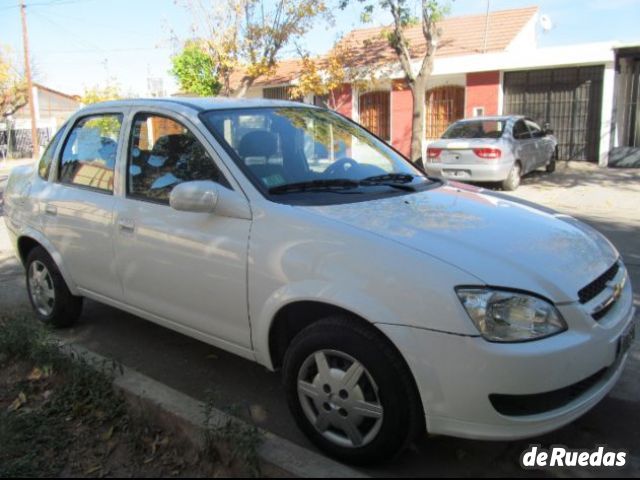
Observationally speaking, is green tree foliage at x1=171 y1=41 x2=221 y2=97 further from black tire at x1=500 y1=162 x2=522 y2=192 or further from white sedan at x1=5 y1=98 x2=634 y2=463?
white sedan at x1=5 y1=98 x2=634 y2=463

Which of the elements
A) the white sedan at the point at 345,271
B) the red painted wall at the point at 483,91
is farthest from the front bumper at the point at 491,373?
the red painted wall at the point at 483,91

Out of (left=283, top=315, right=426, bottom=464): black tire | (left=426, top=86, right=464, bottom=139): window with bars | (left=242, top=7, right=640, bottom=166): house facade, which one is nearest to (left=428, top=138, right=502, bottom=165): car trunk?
(left=242, top=7, right=640, bottom=166): house facade

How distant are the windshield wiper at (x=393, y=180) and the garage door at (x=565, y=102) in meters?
14.6

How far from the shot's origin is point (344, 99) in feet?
70.4

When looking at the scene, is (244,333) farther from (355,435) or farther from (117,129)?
(117,129)

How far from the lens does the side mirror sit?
10.2 feet

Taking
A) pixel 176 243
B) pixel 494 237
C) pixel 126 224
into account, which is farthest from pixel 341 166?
pixel 126 224

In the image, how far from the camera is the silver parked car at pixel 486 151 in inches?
472

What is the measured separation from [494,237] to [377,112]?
748 inches

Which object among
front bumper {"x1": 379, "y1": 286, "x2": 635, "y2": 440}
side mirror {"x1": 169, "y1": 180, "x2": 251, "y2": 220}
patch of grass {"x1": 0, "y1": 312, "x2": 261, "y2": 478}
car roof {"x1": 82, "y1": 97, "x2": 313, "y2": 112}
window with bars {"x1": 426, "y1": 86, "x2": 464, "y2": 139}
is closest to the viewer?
front bumper {"x1": 379, "y1": 286, "x2": 635, "y2": 440}

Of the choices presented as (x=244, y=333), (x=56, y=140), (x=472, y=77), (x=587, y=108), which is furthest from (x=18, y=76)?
(x=244, y=333)

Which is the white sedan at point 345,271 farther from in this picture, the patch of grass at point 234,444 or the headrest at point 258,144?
the patch of grass at point 234,444

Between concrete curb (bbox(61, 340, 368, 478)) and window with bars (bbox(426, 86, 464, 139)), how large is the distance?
1725cm

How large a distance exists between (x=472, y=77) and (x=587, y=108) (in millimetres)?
3420
